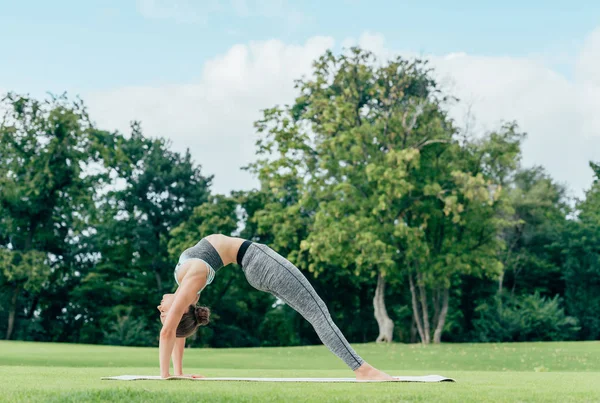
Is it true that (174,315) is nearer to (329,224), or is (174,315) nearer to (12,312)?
(329,224)

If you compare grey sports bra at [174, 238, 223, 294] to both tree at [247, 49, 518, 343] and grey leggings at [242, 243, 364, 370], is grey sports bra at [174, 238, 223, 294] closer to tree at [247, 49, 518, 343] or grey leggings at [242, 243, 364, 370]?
grey leggings at [242, 243, 364, 370]

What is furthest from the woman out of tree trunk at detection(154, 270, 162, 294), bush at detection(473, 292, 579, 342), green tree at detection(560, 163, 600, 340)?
green tree at detection(560, 163, 600, 340)

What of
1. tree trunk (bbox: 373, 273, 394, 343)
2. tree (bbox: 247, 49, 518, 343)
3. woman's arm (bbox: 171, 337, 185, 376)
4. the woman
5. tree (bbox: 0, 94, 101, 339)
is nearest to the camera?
the woman

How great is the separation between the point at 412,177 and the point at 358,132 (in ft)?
10.5

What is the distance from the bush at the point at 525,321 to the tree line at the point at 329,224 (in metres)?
0.11

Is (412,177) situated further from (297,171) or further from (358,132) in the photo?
(297,171)

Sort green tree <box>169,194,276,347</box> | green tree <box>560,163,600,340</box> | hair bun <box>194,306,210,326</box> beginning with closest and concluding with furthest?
hair bun <box>194,306,210,326</box> < green tree <box>169,194,276,347</box> < green tree <box>560,163,600,340</box>

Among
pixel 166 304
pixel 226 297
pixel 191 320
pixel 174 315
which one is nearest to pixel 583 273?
pixel 226 297

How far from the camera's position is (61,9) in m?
28.8

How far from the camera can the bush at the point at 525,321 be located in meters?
40.8

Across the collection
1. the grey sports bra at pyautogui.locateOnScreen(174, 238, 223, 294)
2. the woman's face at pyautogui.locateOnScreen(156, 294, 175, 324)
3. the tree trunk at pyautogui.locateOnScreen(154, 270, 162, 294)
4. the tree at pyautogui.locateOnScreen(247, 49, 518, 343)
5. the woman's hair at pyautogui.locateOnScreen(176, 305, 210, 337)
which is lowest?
the woman's hair at pyautogui.locateOnScreen(176, 305, 210, 337)

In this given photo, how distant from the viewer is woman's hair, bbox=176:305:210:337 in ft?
24.0

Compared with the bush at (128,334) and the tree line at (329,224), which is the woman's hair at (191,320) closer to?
the tree line at (329,224)

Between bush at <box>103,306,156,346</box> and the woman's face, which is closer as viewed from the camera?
the woman's face
